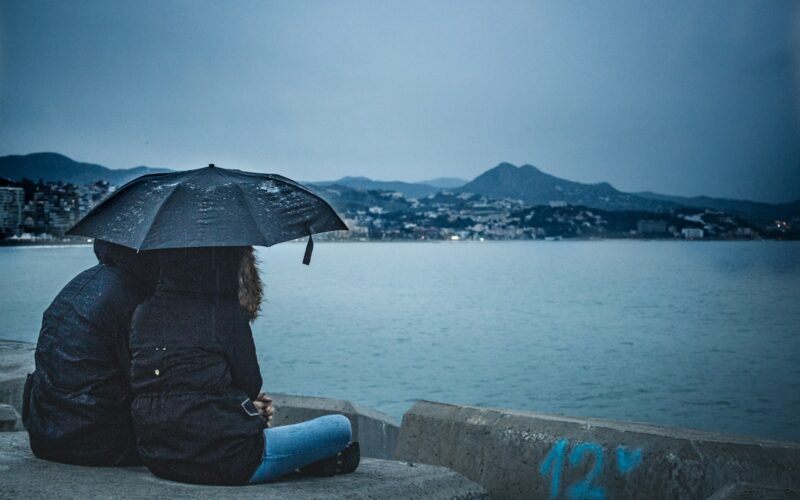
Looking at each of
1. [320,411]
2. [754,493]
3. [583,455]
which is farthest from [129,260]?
[320,411]

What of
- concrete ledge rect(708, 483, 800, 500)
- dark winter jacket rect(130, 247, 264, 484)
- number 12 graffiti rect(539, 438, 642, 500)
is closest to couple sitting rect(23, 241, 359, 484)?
dark winter jacket rect(130, 247, 264, 484)

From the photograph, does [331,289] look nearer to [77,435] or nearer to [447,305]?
[447,305]

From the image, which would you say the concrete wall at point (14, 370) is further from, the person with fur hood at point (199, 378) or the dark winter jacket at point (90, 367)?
the person with fur hood at point (199, 378)

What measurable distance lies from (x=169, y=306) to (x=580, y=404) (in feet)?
81.9

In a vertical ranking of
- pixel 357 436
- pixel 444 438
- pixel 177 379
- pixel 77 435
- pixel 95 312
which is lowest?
pixel 357 436

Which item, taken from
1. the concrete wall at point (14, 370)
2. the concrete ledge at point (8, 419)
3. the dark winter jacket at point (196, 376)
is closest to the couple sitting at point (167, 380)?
the dark winter jacket at point (196, 376)

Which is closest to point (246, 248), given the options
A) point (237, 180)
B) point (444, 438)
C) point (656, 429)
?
point (237, 180)

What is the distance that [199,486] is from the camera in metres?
3.70

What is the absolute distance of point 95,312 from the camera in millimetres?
3877

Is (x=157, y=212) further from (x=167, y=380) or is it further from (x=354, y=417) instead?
(x=354, y=417)

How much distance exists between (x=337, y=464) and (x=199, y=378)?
1.07 m

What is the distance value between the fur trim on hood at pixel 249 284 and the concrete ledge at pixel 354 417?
340 centimetres

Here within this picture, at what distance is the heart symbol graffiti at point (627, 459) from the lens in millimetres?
4500

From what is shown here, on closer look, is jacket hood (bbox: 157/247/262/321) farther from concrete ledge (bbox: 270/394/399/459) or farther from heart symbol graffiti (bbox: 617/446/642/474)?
concrete ledge (bbox: 270/394/399/459)
